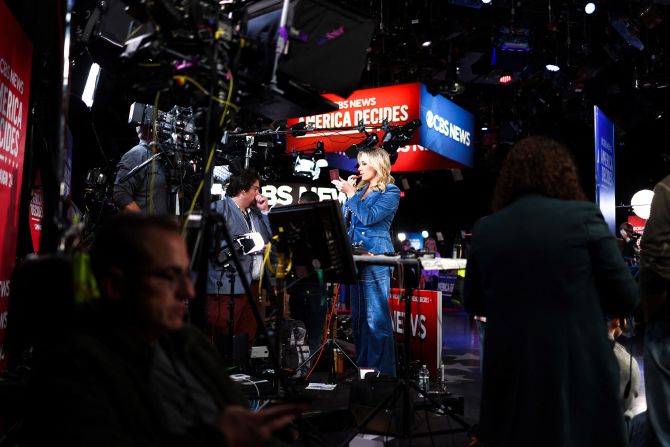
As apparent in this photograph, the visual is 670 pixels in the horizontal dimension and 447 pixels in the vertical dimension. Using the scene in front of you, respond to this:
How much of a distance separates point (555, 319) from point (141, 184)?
3263 millimetres

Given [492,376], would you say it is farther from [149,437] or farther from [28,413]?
[28,413]

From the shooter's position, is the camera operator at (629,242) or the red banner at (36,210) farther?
the camera operator at (629,242)

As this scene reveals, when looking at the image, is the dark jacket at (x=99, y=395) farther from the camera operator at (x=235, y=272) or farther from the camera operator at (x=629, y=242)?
the camera operator at (x=629, y=242)

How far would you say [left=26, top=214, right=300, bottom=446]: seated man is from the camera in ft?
3.57

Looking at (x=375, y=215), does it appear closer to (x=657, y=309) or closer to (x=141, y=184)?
(x=141, y=184)

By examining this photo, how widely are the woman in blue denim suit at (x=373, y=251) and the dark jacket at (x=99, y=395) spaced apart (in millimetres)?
3143

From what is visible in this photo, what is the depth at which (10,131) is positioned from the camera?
312cm

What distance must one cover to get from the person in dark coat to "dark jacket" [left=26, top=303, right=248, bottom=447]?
4.08ft

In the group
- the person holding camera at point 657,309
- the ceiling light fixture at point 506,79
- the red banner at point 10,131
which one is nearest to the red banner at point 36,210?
the red banner at point 10,131

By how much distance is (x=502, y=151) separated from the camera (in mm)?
14430

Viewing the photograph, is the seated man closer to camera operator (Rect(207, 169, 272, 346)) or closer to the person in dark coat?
the person in dark coat

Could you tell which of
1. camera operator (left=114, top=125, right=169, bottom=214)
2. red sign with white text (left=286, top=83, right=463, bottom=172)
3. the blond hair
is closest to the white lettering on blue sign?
red sign with white text (left=286, top=83, right=463, bottom=172)

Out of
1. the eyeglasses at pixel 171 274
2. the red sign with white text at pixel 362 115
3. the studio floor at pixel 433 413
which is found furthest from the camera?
the red sign with white text at pixel 362 115

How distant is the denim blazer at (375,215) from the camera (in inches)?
179
